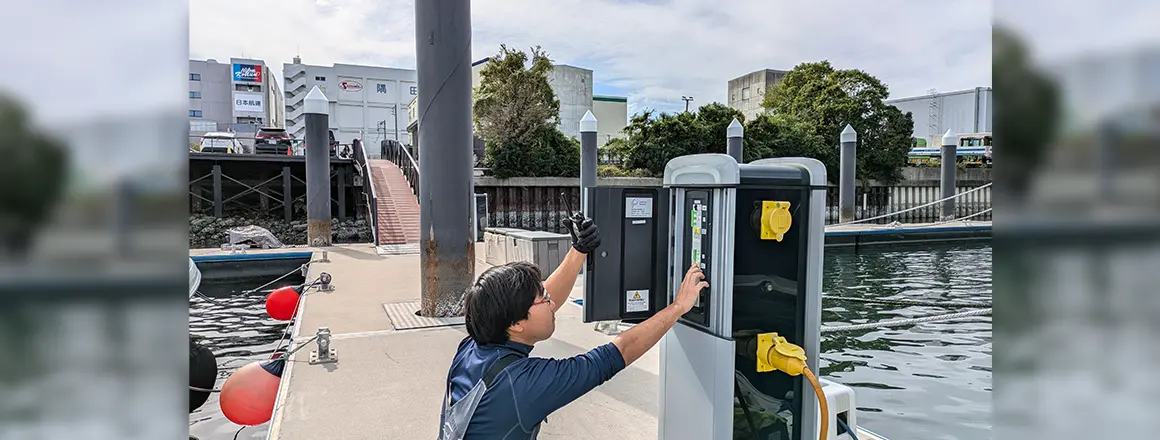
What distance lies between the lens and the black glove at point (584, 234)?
2408mm

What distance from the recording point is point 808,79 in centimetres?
2730

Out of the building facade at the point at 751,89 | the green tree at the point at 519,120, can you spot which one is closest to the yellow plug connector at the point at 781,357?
the green tree at the point at 519,120

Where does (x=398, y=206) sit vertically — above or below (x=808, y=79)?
below

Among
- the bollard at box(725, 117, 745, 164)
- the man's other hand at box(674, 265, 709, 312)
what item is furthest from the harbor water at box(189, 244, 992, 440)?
the bollard at box(725, 117, 745, 164)

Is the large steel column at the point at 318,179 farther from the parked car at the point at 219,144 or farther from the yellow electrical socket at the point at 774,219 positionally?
the yellow electrical socket at the point at 774,219

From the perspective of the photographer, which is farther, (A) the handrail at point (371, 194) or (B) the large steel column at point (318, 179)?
(A) the handrail at point (371, 194)

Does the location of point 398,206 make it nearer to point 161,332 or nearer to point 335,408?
point 335,408

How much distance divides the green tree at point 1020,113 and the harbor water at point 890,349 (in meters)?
4.43

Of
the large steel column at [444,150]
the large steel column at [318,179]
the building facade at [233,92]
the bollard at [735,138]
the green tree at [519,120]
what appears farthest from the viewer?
the building facade at [233,92]

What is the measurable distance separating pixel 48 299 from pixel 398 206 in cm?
1602

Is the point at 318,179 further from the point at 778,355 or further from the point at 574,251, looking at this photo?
the point at 778,355

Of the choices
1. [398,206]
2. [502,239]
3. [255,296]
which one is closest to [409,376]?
[502,239]

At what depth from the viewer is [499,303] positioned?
1.89 meters

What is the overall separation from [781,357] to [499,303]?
1151mm
